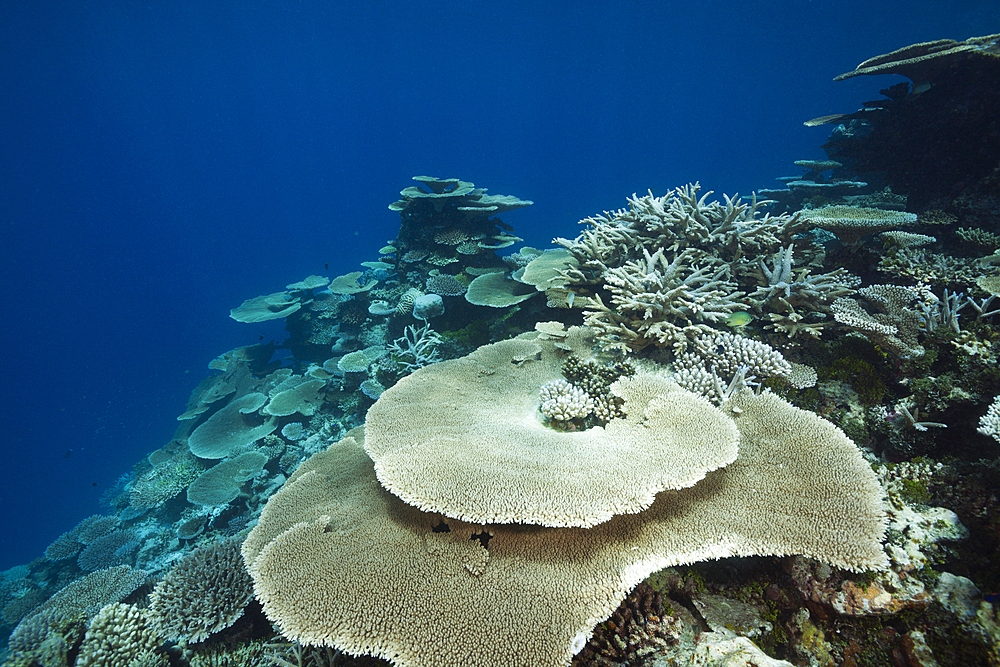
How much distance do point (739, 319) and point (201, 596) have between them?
6787 millimetres

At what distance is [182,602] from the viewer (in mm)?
3914

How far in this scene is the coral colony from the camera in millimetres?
2154

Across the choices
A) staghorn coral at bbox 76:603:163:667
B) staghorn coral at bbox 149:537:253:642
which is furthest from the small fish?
staghorn coral at bbox 76:603:163:667

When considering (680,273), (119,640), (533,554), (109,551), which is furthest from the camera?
(109,551)

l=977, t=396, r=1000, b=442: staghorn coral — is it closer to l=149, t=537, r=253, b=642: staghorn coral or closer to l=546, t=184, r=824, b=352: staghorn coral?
l=546, t=184, r=824, b=352: staghorn coral

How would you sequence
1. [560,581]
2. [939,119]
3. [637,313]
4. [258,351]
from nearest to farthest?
[560,581]
[637,313]
[939,119]
[258,351]

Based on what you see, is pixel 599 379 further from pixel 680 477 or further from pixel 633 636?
pixel 633 636

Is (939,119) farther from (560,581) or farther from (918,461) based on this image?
(560,581)

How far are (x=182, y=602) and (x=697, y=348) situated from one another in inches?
247

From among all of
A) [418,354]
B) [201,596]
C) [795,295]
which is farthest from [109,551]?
[795,295]

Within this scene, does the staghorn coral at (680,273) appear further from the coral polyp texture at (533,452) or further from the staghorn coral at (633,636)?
the staghorn coral at (633,636)

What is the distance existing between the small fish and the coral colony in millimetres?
81

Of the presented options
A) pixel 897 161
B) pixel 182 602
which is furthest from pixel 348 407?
pixel 897 161

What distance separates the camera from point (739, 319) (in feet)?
14.5
